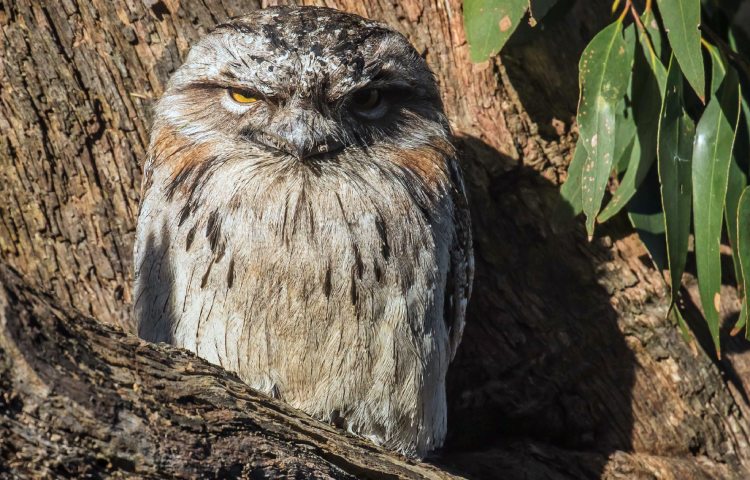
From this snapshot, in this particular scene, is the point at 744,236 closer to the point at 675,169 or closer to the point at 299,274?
the point at 675,169

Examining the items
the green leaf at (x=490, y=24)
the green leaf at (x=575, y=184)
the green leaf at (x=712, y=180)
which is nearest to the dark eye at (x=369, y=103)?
the green leaf at (x=490, y=24)

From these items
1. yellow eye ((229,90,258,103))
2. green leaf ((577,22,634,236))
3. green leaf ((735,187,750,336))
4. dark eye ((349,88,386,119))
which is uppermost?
green leaf ((577,22,634,236))

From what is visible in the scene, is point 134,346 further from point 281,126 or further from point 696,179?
point 696,179

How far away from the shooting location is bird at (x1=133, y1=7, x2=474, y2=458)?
2.99 meters

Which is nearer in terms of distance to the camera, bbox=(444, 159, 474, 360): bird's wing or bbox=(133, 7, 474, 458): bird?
bbox=(133, 7, 474, 458): bird

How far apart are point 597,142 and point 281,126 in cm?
113

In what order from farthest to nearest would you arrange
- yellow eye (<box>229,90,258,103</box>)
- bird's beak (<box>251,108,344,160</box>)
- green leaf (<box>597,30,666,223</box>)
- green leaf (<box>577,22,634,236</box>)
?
green leaf (<box>597,30,666,223</box>)
green leaf (<box>577,22,634,236</box>)
yellow eye (<box>229,90,258,103</box>)
bird's beak (<box>251,108,344,160</box>)

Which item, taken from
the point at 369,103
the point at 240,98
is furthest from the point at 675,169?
the point at 240,98

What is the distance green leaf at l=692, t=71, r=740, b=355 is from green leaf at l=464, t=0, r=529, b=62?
2.56 ft

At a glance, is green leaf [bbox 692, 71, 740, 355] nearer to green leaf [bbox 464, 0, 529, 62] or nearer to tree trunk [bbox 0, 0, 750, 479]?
tree trunk [bbox 0, 0, 750, 479]

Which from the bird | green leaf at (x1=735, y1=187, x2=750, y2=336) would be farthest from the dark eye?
green leaf at (x1=735, y1=187, x2=750, y2=336)

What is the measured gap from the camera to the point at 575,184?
360cm

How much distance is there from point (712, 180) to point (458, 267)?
3.11 feet

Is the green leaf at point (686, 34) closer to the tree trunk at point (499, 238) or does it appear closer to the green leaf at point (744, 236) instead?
the green leaf at point (744, 236)
